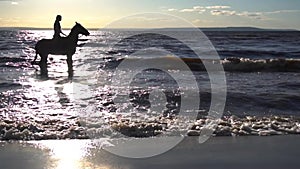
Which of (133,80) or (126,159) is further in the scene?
(133,80)

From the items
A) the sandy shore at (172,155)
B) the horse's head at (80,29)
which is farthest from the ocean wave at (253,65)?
the sandy shore at (172,155)

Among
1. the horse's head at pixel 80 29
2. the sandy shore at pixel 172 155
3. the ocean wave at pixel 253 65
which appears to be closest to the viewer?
the sandy shore at pixel 172 155

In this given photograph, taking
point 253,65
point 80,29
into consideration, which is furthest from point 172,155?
point 253,65

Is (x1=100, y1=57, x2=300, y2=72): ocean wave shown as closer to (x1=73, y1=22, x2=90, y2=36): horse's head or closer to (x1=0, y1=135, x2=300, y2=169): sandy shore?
(x1=73, y1=22, x2=90, y2=36): horse's head

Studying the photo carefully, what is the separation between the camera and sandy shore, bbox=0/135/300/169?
15.6 feet

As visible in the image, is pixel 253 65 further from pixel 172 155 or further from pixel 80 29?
pixel 172 155

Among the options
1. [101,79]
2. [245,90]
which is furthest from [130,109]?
[101,79]

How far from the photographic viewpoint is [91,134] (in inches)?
246

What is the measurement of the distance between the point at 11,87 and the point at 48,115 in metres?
4.60

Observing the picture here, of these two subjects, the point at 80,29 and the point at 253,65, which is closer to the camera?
the point at 80,29

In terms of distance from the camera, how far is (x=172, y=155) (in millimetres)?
5184

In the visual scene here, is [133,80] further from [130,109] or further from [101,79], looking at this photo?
[130,109]

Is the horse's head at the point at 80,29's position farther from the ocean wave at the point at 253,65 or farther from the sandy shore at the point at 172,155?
the sandy shore at the point at 172,155

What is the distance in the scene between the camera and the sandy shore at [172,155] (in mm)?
4766
